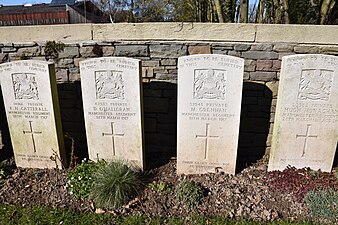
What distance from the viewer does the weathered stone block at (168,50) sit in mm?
3285

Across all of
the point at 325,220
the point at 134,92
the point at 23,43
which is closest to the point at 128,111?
the point at 134,92

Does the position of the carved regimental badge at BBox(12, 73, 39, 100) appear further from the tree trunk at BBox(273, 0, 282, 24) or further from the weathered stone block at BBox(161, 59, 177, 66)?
the tree trunk at BBox(273, 0, 282, 24)

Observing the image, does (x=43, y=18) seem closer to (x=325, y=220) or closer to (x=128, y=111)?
(x=128, y=111)

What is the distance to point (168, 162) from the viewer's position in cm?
355

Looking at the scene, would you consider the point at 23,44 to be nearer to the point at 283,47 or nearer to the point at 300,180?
the point at 283,47

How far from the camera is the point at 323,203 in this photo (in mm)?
2602

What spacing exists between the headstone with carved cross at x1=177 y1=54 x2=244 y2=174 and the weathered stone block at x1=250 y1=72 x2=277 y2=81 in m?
0.62

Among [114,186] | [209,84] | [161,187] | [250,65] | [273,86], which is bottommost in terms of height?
[161,187]

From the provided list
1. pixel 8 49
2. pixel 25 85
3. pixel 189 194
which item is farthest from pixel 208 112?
pixel 8 49

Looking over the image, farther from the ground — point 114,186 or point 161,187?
point 114,186

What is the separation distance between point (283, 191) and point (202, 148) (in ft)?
3.45

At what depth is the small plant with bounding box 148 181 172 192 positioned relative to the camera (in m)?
2.89

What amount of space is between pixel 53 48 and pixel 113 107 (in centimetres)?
132

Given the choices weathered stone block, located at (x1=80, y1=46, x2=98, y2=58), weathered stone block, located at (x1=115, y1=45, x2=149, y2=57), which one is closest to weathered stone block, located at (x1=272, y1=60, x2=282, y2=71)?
weathered stone block, located at (x1=115, y1=45, x2=149, y2=57)
